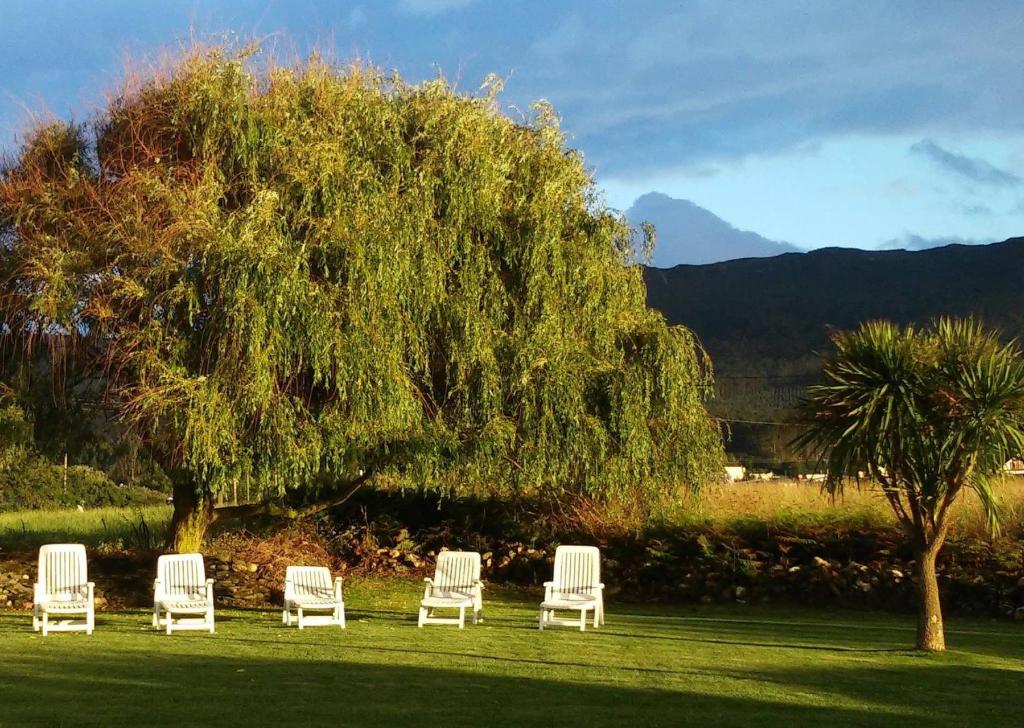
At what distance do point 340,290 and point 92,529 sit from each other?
12.3 meters

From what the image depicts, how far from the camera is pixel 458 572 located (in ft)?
48.9

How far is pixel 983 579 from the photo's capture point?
57.1 ft

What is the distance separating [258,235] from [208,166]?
1382 mm

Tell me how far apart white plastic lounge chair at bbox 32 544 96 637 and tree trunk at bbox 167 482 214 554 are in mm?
3430

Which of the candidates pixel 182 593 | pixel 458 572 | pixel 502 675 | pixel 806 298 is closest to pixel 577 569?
pixel 458 572

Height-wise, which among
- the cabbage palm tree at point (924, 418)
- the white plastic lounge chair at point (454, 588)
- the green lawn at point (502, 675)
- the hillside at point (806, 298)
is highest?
the hillside at point (806, 298)

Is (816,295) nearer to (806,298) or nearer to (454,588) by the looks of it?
(806,298)

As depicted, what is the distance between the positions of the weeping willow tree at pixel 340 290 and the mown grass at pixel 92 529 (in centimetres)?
434

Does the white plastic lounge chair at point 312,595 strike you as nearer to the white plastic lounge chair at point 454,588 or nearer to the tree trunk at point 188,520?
the white plastic lounge chair at point 454,588

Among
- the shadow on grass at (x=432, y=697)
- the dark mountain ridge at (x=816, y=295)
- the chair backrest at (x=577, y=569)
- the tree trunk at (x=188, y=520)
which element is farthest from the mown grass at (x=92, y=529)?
the dark mountain ridge at (x=816, y=295)

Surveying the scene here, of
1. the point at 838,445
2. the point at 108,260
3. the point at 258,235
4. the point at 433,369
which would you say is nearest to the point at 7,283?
the point at 108,260

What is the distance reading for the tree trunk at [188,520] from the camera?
58.3 ft

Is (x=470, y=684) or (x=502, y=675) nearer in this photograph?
(x=470, y=684)

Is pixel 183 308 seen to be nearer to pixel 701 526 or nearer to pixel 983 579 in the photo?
pixel 701 526
